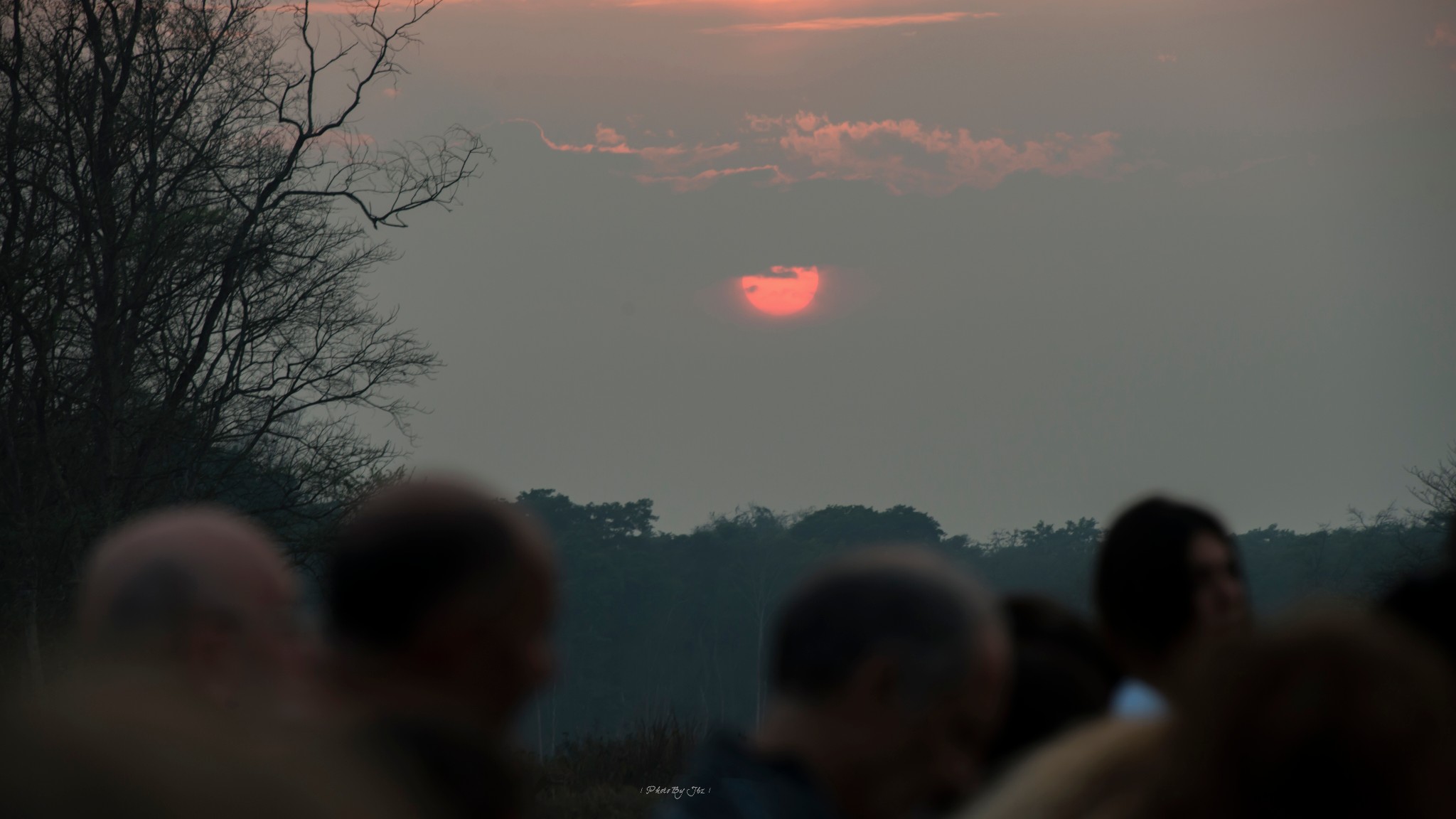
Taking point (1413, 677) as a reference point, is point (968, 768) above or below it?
below

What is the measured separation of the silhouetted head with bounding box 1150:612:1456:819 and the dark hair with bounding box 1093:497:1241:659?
1.94 metres

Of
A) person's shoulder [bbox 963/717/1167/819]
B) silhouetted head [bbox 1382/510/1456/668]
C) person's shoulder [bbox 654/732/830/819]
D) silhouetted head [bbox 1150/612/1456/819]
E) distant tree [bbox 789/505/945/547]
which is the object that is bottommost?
person's shoulder [bbox 654/732/830/819]

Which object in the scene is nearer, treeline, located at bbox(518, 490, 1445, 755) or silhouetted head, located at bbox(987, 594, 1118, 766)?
silhouetted head, located at bbox(987, 594, 1118, 766)

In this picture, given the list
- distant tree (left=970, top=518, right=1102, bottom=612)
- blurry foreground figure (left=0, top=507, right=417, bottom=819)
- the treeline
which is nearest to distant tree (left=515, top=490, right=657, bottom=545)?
the treeline

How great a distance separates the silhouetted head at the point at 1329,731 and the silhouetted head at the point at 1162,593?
1.94 metres

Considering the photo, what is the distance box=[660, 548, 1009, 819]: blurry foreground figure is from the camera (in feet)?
8.17

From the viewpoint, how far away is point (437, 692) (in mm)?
2291

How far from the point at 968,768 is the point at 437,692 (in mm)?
965

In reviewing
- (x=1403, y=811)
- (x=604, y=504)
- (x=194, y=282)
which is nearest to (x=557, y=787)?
(x=194, y=282)

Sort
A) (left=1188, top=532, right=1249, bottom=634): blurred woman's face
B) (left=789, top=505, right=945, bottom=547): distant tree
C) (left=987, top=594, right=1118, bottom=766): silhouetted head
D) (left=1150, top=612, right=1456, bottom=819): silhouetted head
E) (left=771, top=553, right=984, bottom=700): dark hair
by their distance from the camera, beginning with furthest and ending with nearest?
(left=789, top=505, right=945, bottom=547): distant tree → (left=1188, top=532, right=1249, bottom=634): blurred woman's face → (left=987, top=594, right=1118, bottom=766): silhouetted head → (left=771, top=553, right=984, bottom=700): dark hair → (left=1150, top=612, right=1456, bottom=819): silhouetted head

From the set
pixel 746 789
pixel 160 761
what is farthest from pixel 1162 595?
pixel 160 761

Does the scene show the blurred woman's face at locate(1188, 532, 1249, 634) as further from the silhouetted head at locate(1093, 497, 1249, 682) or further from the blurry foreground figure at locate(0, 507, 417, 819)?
the blurry foreground figure at locate(0, 507, 417, 819)

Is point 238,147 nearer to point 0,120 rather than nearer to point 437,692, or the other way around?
point 0,120

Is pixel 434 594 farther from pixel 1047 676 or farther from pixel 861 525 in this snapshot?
pixel 861 525
